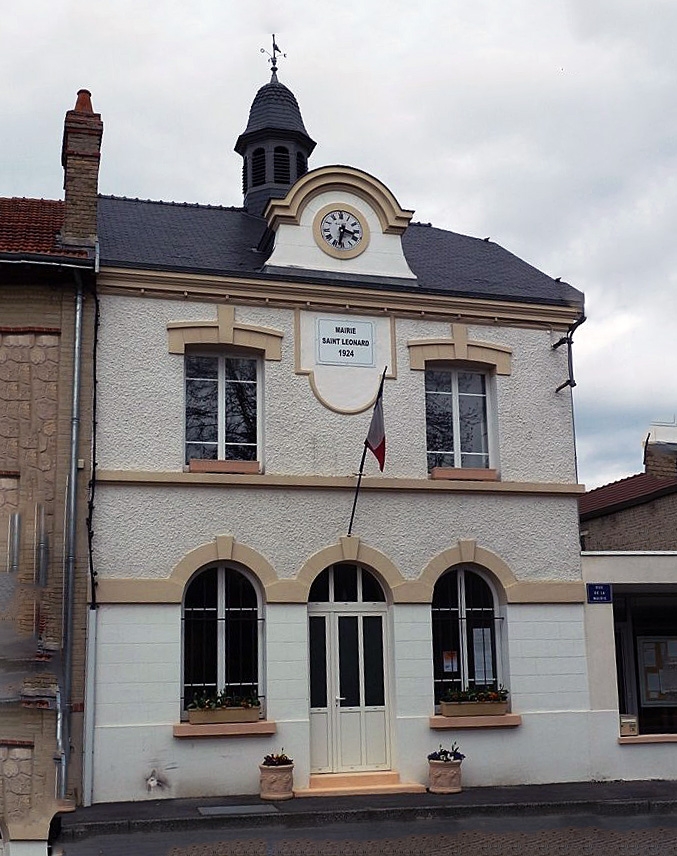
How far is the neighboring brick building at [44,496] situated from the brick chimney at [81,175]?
0.7 inches

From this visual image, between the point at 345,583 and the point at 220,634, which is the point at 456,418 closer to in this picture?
the point at 345,583

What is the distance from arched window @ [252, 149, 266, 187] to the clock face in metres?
4.53

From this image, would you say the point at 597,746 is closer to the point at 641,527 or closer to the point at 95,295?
the point at 641,527

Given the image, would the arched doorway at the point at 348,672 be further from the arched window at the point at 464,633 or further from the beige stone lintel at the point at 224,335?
the beige stone lintel at the point at 224,335

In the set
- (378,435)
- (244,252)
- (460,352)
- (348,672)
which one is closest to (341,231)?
(244,252)

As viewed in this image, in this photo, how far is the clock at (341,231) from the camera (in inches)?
613

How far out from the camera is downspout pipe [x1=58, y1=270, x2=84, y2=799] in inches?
511

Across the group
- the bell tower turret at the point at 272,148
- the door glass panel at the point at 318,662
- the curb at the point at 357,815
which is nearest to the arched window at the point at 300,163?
the bell tower turret at the point at 272,148

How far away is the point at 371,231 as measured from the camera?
52.0 feet

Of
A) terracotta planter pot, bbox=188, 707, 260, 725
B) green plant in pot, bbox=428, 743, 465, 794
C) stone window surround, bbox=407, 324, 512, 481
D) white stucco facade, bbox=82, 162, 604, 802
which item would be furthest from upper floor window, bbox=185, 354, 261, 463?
green plant in pot, bbox=428, 743, 465, 794

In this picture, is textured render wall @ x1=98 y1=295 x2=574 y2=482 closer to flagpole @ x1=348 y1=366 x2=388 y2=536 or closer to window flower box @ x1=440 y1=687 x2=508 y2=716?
flagpole @ x1=348 y1=366 x2=388 y2=536

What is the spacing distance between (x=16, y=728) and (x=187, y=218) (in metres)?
8.55

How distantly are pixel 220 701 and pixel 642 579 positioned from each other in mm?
6379

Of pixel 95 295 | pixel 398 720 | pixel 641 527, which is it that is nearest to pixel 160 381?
pixel 95 295
